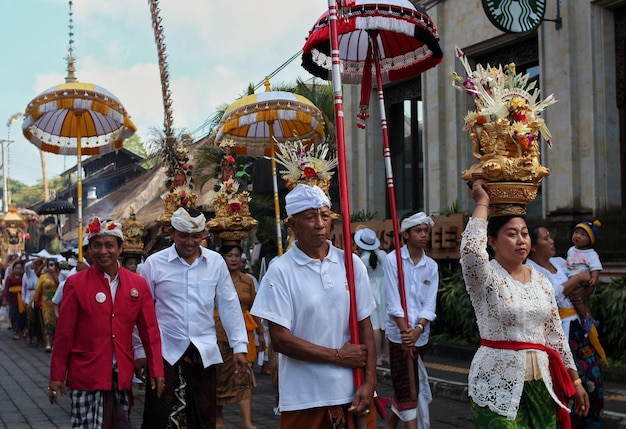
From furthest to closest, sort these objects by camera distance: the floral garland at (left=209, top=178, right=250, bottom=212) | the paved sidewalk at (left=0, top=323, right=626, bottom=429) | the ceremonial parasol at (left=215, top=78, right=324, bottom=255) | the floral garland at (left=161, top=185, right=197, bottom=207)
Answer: the floral garland at (left=161, top=185, right=197, bottom=207) → the ceremonial parasol at (left=215, top=78, right=324, bottom=255) → the floral garland at (left=209, top=178, right=250, bottom=212) → the paved sidewalk at (left=0, top=323, right=626, bottom=429)

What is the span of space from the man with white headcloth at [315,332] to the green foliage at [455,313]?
802cm

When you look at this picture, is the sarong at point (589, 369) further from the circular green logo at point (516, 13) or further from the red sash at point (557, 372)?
the circular green logo at point (516, 13)

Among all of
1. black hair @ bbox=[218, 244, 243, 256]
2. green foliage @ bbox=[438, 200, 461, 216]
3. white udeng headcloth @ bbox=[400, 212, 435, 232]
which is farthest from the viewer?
green foliage @ bbox=[438, 200, 461, 216]

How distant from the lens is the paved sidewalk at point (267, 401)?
336 inches

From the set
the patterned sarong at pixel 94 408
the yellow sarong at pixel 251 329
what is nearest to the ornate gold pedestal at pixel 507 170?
the patterned sarong at pixel 94 408

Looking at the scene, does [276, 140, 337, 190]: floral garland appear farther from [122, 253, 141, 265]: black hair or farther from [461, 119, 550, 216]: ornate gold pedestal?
[122, 253, 141, 265]: black hair

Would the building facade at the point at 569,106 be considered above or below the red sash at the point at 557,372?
above

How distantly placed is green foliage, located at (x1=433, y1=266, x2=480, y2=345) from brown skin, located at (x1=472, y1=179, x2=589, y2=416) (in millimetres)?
7593

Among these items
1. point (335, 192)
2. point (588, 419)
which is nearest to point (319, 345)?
point (588, 419)

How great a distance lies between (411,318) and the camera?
7.22 meters

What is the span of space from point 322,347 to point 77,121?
812 centimetres

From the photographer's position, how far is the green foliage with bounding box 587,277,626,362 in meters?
10.1

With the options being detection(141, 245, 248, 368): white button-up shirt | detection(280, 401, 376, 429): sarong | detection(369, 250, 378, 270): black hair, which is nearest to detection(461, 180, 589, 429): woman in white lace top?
detection(280, 401, 376, 429): sarong

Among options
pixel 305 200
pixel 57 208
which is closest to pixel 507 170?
pixel 305 200
